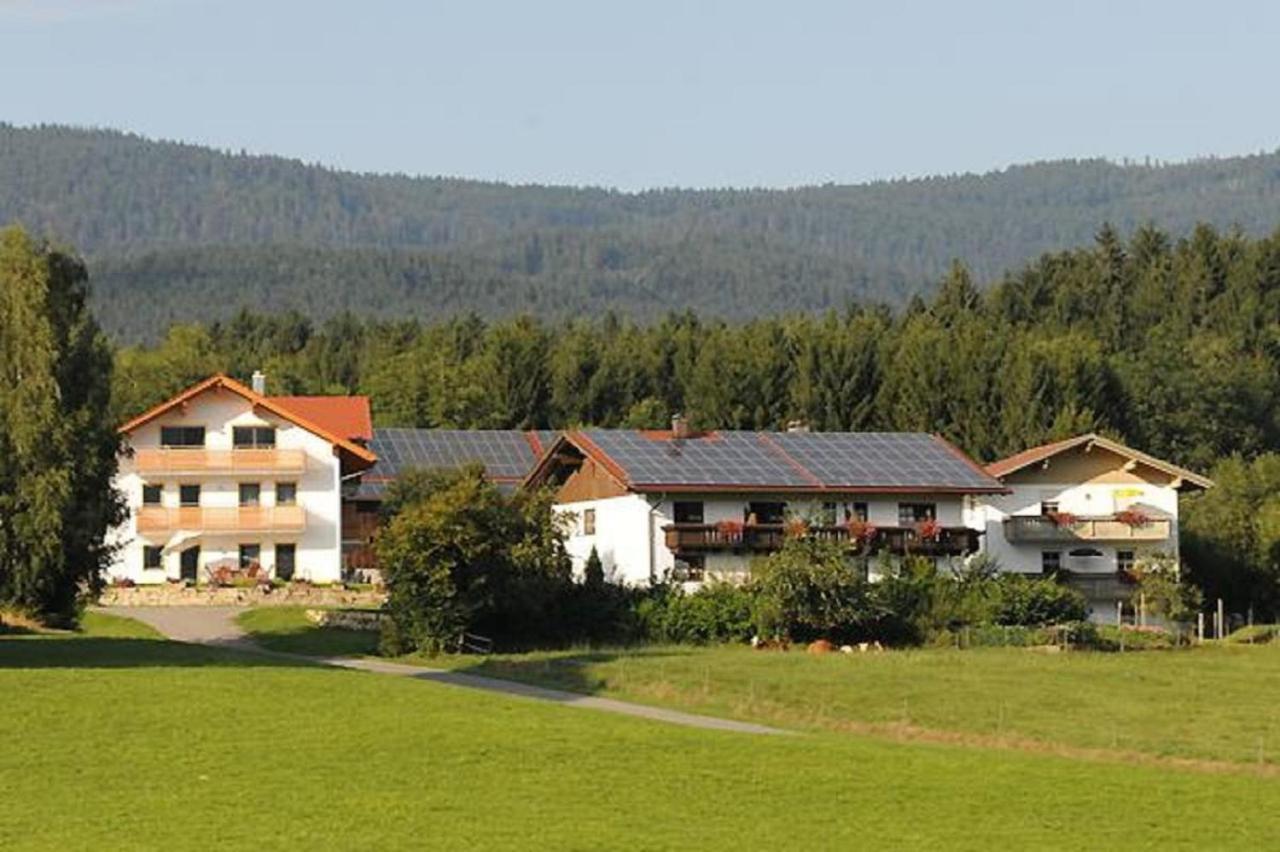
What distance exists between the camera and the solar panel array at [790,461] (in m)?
70.2

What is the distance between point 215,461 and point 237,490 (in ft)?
5.23

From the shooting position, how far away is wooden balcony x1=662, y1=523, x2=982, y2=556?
222 ft

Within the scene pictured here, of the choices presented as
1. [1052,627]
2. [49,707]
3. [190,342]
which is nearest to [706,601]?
[1052,627]

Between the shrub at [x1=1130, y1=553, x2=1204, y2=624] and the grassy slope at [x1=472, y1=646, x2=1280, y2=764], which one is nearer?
the grassy slope at [x1=472, y1=646, x2=1280, y2=764]

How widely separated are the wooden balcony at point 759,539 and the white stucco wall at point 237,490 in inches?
800

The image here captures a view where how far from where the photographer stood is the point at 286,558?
8481 centimetres

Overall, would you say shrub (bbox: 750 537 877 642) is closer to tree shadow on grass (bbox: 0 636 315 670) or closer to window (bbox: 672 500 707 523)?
window (bbox: 672 500 707 523)

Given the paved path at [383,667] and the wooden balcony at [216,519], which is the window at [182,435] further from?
the paved path at [383,667]

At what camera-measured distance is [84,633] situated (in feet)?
197

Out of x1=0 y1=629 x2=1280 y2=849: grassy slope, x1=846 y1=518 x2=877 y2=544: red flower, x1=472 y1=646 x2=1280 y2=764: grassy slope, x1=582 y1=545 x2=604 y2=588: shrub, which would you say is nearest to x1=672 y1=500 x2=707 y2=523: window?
x1=846 y1=518 x2=877 y2=544: red flower

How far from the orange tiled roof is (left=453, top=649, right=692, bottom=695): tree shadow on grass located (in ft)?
136

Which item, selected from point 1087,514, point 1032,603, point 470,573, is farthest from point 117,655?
point 1087,514

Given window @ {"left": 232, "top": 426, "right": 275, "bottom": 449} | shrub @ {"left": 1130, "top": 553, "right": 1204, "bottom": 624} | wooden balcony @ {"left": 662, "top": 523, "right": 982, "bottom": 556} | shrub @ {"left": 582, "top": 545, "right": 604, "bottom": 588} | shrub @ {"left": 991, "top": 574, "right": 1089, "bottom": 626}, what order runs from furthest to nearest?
window @ {"left": 232, "top": 426, "right": 275, "bottom": 449}, shrub @ {"left": 1130, "top": 553, "right": 1204, "bottom": 624}, wooden balcony @ {"left": 662, "top": 523, "right": 982, "bottom": 556}, shrub @ {"left": 991, "top": 574, "right": 1089, "bottom": 626}, shrub @ {"left": 582, "top": 545, "right": 604, "bottom": 588}

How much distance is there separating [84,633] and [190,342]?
10573 cm
